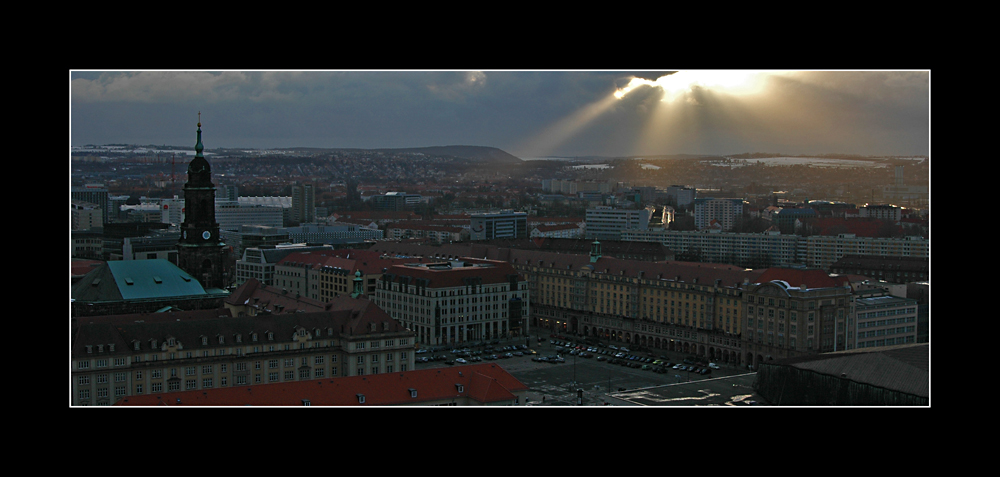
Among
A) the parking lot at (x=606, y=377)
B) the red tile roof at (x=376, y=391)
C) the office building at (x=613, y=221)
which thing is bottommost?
the parking lot at (x=606, y=377)

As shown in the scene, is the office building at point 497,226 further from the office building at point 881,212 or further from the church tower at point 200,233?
the church tower at point 200,233

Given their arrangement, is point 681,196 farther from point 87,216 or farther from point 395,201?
point 87,216

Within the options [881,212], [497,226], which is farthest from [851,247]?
[497,226]

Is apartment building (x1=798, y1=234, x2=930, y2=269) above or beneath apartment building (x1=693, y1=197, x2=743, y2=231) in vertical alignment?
beneath

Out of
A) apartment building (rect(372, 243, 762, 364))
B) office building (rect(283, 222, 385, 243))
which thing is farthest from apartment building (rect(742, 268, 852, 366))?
office building (rect(283, 222, 385, 243))

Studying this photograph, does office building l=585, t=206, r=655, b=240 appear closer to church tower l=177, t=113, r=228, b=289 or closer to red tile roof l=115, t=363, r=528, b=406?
church tower l=177, t=113, r=228, b=289

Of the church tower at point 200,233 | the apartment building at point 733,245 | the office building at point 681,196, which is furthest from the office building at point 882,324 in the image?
the office building at point 681,196
